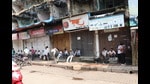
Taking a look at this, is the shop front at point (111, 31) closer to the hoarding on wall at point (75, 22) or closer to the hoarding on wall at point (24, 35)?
the hoarding on wall at point (75, 22)

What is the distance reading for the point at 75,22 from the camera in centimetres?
1694

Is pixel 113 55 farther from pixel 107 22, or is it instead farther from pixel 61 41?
pixel 61 41

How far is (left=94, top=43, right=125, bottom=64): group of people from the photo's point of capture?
1382 centimetres

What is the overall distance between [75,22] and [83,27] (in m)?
0.92

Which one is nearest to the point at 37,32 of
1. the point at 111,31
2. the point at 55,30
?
the point at 55,30

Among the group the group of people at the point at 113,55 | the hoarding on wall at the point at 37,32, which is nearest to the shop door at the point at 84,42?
the group of people at the point at 113,55

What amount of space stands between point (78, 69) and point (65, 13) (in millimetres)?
7241

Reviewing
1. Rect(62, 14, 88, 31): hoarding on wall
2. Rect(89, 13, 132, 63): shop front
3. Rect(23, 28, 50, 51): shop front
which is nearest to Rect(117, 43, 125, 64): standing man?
Rect(89, 13, 132, 63): shop front

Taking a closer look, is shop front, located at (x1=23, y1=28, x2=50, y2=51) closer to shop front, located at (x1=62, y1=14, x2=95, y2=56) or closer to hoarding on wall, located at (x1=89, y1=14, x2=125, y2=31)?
shop front, located at (x1=62, y1=14, x2=95, y2=56)

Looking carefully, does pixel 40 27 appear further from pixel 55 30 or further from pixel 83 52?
pixel 83 52

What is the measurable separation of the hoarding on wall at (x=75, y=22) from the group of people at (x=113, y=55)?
211 centimetres
